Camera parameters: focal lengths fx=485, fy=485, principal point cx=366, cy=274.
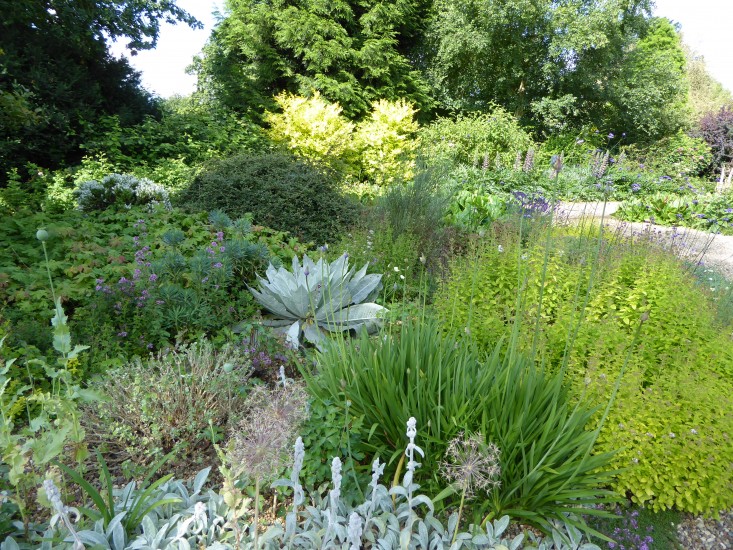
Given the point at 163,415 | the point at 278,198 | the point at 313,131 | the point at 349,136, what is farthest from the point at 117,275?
the point at 349,136

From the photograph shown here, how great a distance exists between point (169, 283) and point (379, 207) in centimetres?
331

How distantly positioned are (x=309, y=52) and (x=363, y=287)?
12.6 meters

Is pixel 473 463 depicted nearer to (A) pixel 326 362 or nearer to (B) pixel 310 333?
(A) pixel 326 362

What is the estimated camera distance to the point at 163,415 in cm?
220

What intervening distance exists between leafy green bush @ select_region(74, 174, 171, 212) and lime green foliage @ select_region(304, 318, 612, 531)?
15.4 ft

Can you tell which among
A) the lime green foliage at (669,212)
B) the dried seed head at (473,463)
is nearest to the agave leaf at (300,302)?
the dried seed head at (473,463)

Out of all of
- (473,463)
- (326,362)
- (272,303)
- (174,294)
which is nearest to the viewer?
(473,463)

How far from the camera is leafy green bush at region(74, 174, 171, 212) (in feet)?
19.4

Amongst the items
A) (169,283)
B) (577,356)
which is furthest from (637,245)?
(169,283)

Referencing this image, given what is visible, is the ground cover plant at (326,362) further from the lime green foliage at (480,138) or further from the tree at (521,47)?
the tree at (521,47)

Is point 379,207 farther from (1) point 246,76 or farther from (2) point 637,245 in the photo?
(1) point 246,76

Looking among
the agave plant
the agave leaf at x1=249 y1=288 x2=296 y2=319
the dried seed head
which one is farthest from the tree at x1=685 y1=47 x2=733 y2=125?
the dried seed head

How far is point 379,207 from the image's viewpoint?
6191mm

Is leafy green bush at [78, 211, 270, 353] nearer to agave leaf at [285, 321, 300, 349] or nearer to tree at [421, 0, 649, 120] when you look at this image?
agave leaf at [285, 321, 300, 349]
